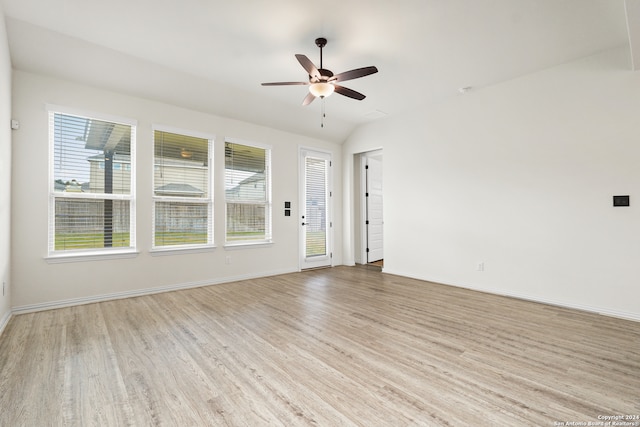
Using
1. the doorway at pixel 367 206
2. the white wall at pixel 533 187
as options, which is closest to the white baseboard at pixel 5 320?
the white wall at pixel 533 187

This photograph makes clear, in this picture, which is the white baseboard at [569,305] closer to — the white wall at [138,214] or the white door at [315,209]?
the white door at [315,209]

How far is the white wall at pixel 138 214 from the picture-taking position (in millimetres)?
3422

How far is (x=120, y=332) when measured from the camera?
9.46 feet

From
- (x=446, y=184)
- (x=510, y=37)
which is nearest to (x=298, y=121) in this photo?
(x=446, y=184)

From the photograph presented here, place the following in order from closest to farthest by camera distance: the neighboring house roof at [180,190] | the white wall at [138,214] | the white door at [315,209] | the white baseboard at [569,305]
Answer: the white baseboard at [569,305]
the white wall at [138,214]
the neighboring house roof at [180,190]
the white door at [315,209]

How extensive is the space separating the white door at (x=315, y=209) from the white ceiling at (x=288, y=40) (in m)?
1.98

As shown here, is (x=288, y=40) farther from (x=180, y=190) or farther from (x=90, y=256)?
(x=90, y=256)

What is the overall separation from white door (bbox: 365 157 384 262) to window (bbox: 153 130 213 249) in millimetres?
3486

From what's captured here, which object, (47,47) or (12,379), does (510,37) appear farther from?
(12,379)

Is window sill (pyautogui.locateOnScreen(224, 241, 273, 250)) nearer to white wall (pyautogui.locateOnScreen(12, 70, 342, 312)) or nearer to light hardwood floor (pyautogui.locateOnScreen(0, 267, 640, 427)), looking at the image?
white wall (pyautogui.locateOnScreen(12, 70, 342, 312))

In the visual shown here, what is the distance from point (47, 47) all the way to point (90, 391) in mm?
3556

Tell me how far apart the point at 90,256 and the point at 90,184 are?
945 millimetres

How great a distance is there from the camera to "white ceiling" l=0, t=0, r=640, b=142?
2742 mm

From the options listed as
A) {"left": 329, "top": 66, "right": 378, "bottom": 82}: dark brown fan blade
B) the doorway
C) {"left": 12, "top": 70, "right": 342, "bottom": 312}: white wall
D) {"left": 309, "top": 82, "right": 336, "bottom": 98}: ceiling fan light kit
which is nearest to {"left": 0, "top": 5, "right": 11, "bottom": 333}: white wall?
{"left": 12, "top": 70, "right": 342, "bottom": 312}: white wall
